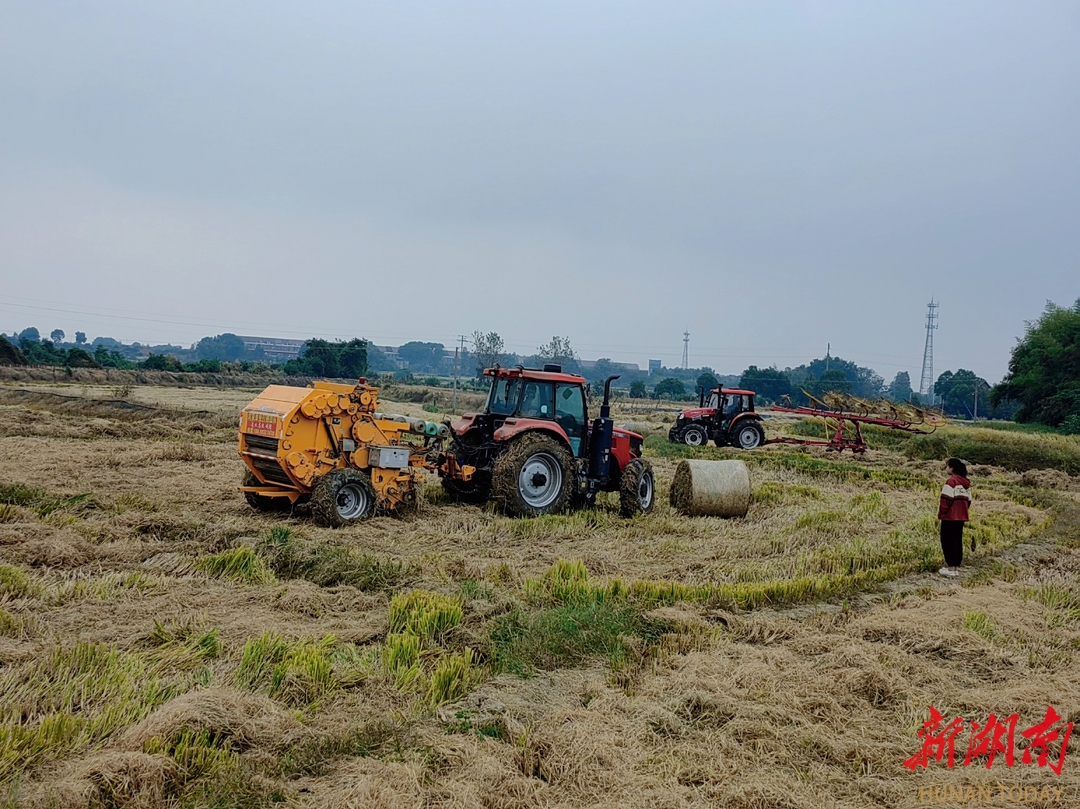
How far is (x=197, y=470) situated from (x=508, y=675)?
9.35m

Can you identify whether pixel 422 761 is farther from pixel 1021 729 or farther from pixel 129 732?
pixel 1021 729

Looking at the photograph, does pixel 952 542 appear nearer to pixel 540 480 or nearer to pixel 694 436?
pixel 540 480

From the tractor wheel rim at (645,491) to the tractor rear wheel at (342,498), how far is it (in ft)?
12.2

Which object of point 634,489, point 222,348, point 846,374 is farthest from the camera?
point 222,348

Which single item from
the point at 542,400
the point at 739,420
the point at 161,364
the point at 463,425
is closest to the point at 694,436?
the point at 739,420

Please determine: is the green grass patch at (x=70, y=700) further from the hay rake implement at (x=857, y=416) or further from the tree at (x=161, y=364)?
the tree at (x=161, y=364)

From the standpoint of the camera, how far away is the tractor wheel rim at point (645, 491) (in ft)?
37.0

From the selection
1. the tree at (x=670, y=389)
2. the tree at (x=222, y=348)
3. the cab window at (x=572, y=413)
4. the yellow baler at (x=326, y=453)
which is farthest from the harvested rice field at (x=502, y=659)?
the tree at (x=222, y=348)

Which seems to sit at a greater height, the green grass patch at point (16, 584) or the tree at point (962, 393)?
the tree at point (962, 393)

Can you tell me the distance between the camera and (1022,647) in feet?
20.3

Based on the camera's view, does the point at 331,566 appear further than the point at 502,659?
Yes

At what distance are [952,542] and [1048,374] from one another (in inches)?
1478

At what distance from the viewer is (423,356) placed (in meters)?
132

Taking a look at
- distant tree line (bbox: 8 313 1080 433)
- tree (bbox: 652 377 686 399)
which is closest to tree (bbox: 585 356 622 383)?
distant tree line (bbox: 8 313 1080 433)
